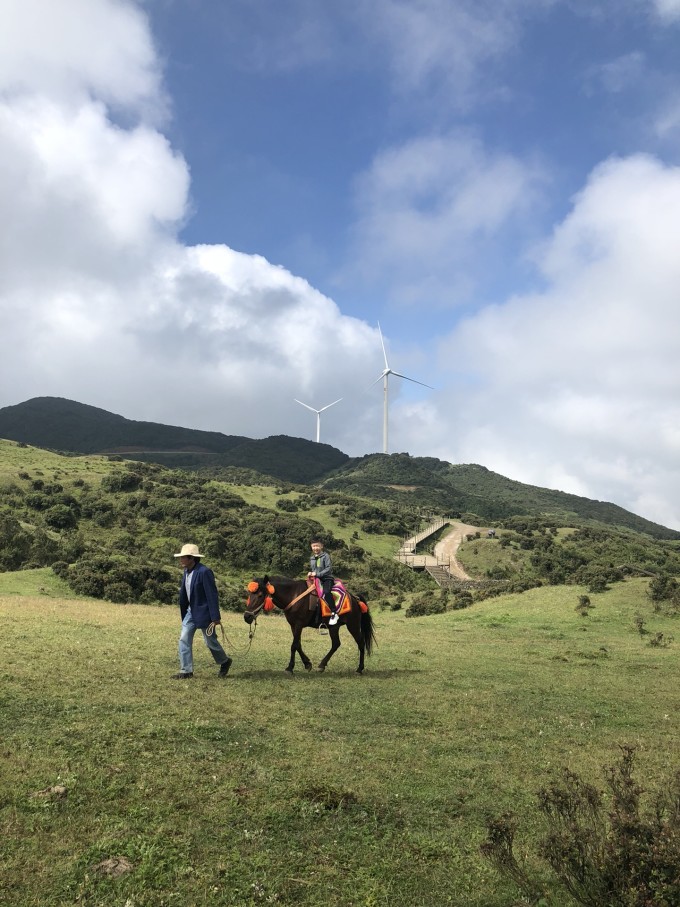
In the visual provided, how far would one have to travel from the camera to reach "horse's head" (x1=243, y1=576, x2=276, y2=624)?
14203 mm

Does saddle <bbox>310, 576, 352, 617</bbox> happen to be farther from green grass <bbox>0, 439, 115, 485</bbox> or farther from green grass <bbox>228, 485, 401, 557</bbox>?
green grass <bbox>0, 439, 115, 485</bbox>

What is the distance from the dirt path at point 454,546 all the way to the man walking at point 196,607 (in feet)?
179

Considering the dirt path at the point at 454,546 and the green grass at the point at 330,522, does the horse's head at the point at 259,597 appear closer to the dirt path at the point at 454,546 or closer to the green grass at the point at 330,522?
the dirt path at the point at 454,546

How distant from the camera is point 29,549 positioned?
42.1m

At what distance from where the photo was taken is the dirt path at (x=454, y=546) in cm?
6808

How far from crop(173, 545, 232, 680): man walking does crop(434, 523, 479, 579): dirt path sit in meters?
54.4

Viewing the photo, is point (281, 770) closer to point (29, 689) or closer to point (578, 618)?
point (29, 689)

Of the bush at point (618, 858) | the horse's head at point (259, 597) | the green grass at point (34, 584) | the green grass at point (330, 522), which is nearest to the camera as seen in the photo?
the bush at point (618, 858)

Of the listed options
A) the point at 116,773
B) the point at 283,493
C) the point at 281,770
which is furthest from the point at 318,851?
the point at 283,493

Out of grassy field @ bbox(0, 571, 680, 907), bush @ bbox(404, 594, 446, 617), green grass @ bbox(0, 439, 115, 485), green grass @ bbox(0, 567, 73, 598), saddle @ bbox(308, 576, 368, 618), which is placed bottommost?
bush @ bbox(404, 594, 446, 617)

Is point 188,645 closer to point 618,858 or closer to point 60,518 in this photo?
point 618,858

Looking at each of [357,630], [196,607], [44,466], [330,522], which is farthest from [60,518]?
[196,607]

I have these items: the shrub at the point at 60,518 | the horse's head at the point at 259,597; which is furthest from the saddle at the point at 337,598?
the shrub at the point at 60,518

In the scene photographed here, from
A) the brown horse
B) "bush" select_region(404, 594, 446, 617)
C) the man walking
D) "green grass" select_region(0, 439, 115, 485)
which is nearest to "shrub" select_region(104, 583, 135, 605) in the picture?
"bush" select_region(404, 594, 446, 617)
